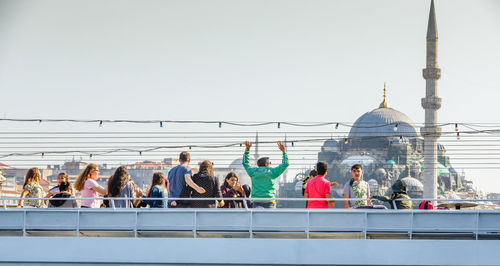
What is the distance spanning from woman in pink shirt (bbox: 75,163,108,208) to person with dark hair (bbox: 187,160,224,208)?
0.87 metres

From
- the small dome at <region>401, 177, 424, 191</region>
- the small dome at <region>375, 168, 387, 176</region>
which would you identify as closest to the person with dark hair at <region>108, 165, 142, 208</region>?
the small dome at <region>401, 177, 424, 191</region>

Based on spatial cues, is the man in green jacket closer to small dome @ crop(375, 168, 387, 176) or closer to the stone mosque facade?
the stone mosque facade

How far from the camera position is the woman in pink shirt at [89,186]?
25.4ft

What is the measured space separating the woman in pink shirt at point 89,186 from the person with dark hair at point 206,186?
87 centimetres

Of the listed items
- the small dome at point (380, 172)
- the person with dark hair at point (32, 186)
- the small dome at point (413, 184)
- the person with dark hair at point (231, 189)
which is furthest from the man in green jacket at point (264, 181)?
the small dome at point (380, 172)

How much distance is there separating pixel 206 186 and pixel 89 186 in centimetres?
114

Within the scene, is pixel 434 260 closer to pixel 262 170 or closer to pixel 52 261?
pixel 262 170

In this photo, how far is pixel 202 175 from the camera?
25.5ft

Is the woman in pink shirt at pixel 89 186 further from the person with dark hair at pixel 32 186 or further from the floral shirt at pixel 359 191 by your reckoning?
the floral shirt at pixel 359 191

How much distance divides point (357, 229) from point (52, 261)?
2.65 meters

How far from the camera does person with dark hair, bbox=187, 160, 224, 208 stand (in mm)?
7738

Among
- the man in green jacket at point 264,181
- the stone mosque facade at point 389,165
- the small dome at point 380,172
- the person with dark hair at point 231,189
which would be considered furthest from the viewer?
the small dome at point 380,172

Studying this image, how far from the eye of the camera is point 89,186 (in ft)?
25.5

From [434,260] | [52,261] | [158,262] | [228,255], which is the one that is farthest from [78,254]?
[434,260]
